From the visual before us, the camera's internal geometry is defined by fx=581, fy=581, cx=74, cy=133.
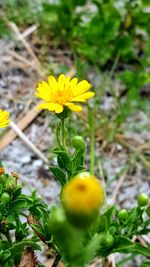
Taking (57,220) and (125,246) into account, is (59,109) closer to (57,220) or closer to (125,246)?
(125,246)

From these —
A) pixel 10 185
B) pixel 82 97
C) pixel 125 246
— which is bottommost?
pixel 125 246

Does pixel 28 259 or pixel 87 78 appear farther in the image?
pixel 87 78

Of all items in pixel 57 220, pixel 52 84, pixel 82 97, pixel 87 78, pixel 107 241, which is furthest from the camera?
pixel 87 78

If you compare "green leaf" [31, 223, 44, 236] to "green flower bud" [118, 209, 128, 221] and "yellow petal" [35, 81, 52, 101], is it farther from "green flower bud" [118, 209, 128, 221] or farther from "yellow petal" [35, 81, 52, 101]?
"yellow petal" [35, 81, 52, 101]

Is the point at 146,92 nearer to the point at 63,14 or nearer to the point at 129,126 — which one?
the point at 129,126

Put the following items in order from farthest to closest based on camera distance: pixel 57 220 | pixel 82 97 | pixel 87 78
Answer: pixel 87 78
pixel 82 97
pixel 57 220

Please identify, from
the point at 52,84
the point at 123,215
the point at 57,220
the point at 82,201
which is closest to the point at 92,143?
the point at 52,84
